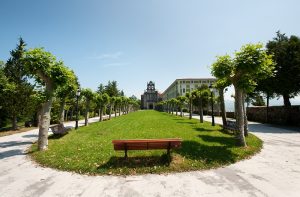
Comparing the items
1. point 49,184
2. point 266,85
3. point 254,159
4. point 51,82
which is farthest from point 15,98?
point 266,85

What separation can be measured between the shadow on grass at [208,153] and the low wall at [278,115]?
18900 millimetres

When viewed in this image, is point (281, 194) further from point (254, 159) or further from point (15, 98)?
point (15, 98)

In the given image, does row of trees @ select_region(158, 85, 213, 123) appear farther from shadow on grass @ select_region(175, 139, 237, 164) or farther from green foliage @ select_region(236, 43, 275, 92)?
shadow on grass @ select_region(175, 139, 237, 164)

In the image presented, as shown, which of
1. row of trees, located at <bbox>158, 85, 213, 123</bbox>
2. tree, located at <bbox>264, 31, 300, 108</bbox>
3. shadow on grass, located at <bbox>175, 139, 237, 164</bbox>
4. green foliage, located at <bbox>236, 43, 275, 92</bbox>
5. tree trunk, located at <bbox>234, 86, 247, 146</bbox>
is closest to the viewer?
shadow on grass, located at <bbox>175, 139, 237, 164</bbox>

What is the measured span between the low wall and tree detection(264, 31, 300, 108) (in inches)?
91.1

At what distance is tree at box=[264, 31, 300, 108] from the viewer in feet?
79.2

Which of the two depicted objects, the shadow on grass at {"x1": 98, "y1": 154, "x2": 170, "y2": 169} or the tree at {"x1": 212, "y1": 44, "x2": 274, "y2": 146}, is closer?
the shadow on grass at {"x1": 98, "y1": 154, "x2": 170, "y2": 169}

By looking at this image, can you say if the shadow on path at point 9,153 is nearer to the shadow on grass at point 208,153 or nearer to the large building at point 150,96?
the shadow on grass at point 208,153

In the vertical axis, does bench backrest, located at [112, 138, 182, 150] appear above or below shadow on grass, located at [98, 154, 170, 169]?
above

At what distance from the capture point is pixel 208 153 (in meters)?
9.80

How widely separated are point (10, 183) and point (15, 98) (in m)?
18.4

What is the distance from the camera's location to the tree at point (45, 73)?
37.0 feet

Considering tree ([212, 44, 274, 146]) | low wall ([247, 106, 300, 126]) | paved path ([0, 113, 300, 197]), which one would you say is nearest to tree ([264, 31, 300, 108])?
low wall ([247, 106, 300, 126])

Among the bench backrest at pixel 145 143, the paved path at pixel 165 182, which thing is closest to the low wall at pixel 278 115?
the paved path at pixel 165 182
